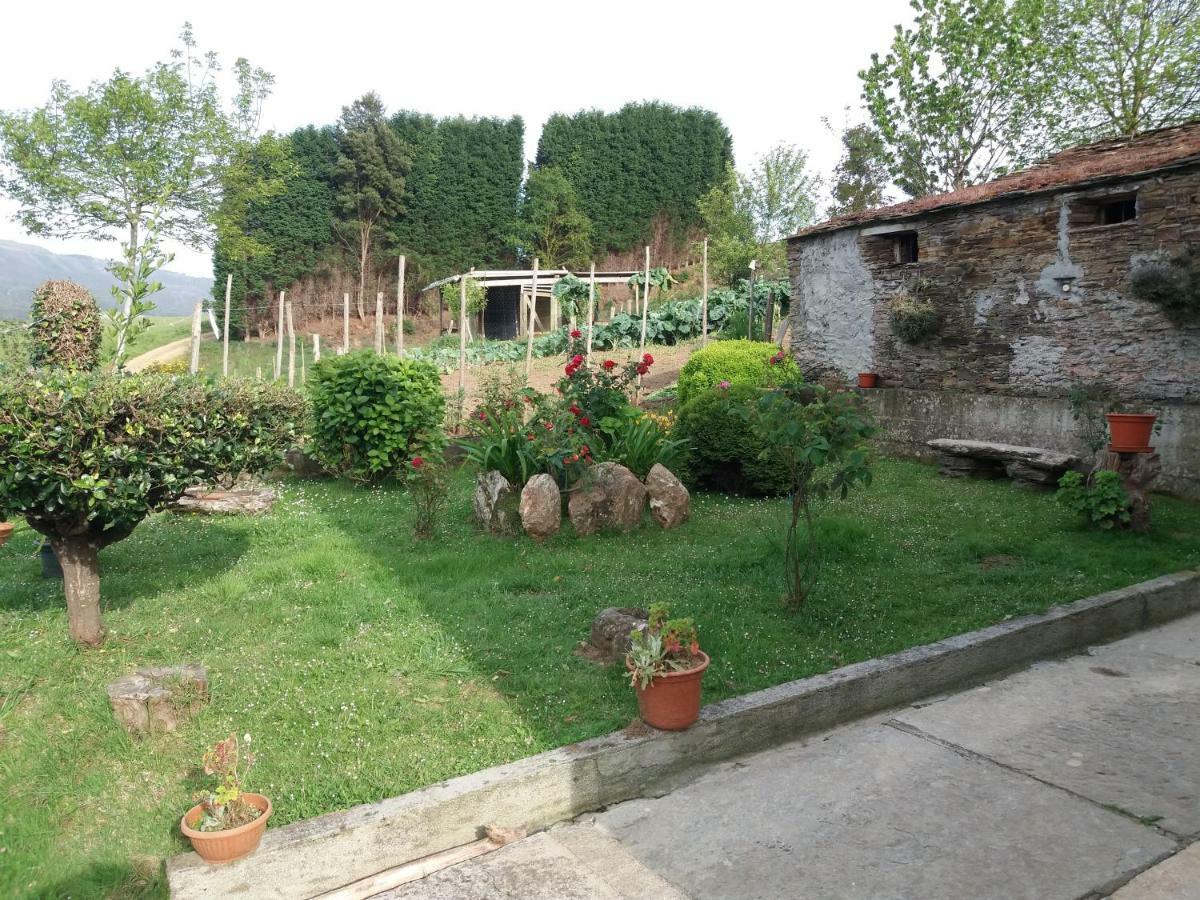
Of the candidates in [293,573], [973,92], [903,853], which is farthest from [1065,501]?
[973,92]

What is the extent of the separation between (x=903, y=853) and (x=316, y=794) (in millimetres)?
2118

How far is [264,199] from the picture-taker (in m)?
22.9

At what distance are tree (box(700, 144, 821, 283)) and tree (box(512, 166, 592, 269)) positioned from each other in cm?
509

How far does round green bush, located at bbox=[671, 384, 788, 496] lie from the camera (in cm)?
800

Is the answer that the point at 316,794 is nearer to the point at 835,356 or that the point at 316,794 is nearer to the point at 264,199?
the point at 835,356

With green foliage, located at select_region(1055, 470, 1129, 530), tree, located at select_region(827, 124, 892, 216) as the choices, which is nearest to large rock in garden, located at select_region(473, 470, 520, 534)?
green foliage, located at select_region(1055, 470, 1129, 530)

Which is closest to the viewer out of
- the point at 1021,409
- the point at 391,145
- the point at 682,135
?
the point at 1021,409

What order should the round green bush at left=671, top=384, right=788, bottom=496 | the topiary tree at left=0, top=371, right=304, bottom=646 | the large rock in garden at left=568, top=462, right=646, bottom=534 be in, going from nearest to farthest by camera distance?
the topiary tree at left=0, top=371, right=304, bottom=646 < the large rock in garden at left=568, top=462, right=646, bottom=534 < the round green bush at left=671, top=384, right=788, bottom=496

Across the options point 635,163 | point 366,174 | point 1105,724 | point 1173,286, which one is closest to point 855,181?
point 635,163

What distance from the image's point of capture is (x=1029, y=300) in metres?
9.40

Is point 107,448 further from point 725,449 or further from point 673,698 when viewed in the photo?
point 725,449

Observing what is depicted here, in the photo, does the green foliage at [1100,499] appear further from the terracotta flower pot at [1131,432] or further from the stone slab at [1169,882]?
the stone slab at [1169,882]

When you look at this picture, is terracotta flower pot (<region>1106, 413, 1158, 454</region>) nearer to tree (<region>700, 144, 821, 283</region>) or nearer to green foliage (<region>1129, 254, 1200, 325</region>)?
green foliage (<region>1129, 254, 1200, 325</region>)

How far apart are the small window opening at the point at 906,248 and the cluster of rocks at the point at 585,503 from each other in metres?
6.04
